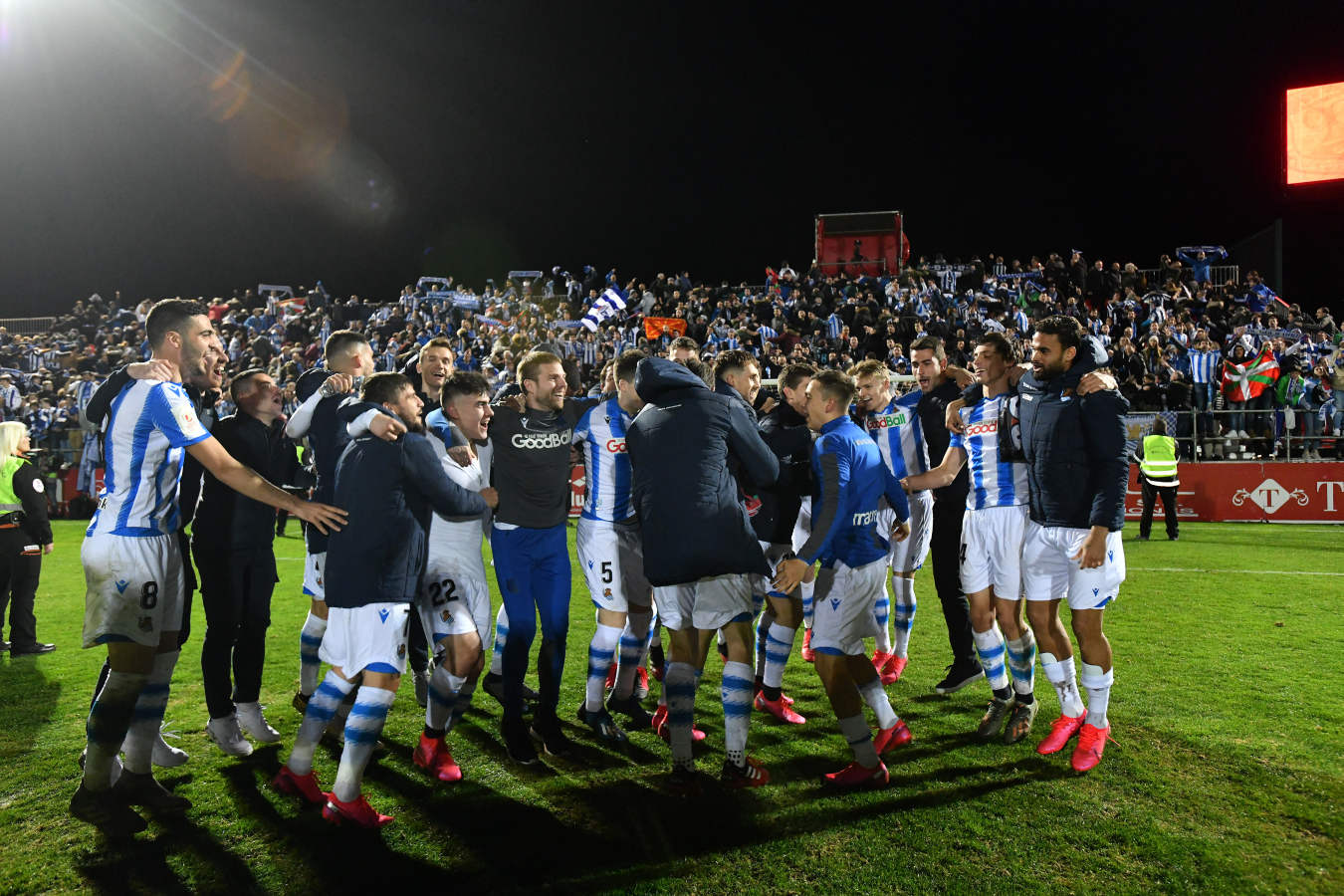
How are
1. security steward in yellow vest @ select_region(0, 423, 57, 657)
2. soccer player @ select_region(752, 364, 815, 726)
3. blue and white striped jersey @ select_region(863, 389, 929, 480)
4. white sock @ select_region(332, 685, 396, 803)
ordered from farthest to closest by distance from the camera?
security steward in yellow vest @ select_region(0, 423, 57, 657) < blue and white striped jersey @ select_region(863, 389, 929, 480) < soccer player @ select_region(752, 364, 815, 726) < white sock @ select_region(332, 685, 396, 803)

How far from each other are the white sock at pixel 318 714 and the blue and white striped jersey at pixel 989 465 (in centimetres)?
399

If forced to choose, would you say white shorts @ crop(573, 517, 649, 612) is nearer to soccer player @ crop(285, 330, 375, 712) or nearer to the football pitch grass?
the football pitch grass

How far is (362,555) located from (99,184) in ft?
178

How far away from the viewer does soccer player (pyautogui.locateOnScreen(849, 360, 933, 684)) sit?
6438 mm

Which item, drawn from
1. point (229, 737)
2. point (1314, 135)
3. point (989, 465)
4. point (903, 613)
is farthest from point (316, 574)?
point (1314, 135)

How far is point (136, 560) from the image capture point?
13.3ft

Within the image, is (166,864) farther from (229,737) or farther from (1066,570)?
(1066,570)

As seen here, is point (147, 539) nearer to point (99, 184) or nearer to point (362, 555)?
point (362, 555)

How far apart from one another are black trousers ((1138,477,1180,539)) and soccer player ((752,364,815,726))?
442 inches

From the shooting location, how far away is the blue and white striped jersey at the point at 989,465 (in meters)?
5.28

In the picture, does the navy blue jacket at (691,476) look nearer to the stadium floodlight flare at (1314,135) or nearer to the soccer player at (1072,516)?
the soccer player at (1072,516)

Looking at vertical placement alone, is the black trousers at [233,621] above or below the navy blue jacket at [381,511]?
below

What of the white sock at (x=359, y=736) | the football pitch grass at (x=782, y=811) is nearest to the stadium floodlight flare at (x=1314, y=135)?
the football pitch grass at (x=782, y=811)

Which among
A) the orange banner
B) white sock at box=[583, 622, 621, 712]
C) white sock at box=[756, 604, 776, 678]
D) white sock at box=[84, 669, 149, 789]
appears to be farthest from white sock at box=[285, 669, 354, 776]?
the orange banner
